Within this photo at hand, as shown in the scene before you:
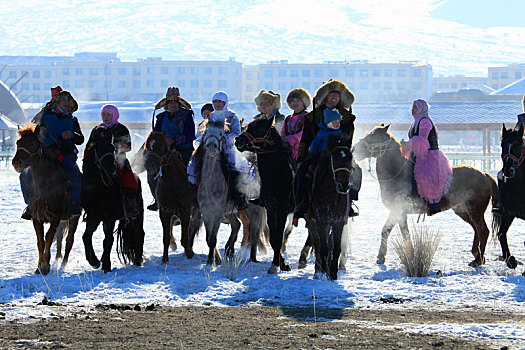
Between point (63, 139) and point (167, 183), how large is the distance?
1597mm

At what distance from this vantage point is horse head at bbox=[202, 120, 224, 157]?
423 inches

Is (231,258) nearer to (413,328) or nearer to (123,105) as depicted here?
(413,328)

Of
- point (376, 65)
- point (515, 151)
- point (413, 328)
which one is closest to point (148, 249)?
point (515, 151)

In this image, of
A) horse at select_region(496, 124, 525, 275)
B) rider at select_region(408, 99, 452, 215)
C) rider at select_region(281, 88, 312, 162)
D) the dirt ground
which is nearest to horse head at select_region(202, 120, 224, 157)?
rider at select_region(281, 88, 312, 162)

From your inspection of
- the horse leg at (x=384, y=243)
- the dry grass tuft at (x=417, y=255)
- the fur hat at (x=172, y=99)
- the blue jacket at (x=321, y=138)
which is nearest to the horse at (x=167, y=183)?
the fur hat at (x=172, y=99)

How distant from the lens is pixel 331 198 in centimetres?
1005

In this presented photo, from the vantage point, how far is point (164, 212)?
11.8m

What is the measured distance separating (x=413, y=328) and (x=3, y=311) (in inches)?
159

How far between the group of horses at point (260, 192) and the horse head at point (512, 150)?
13 millimetres

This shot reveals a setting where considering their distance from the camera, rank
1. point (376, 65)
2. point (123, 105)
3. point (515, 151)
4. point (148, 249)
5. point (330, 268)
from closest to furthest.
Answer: point (330, 268), point (515, 151), point (148, 249), point (123, 105), point (376, 65)

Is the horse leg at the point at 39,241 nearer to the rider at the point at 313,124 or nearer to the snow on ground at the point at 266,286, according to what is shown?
the snow on ground at the point at 266,286

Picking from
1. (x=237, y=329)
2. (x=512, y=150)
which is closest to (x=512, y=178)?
A: (x=512, y=150)

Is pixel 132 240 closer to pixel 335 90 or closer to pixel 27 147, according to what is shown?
pixel 27 147

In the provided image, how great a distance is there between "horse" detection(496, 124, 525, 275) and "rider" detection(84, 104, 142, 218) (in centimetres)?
505
